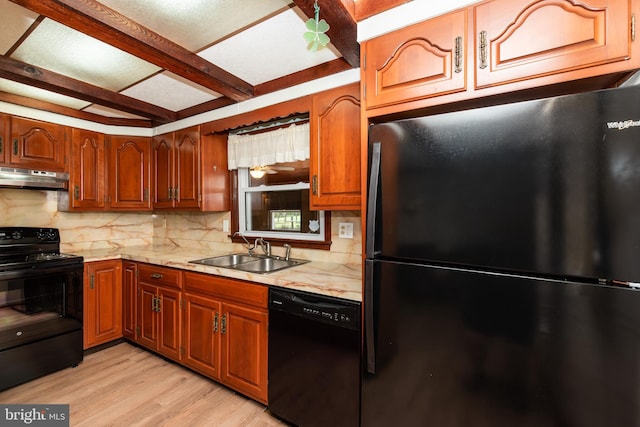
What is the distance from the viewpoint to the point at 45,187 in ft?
8.14

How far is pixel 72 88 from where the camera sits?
2.11m

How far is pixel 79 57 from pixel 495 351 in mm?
2809

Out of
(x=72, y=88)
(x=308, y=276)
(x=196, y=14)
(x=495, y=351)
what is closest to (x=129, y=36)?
(x=196, y=14)

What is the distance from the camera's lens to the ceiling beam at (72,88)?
1.87 m

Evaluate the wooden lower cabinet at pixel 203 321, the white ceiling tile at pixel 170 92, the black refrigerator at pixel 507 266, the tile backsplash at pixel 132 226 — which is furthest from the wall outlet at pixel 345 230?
the white ceiling tile at pixel 170 92

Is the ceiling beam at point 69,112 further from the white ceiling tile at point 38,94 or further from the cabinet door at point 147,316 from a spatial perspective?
the cabinet door at point 147,316

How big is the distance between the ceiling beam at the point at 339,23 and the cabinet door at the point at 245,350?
1620mm

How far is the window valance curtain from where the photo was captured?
87.1 inches

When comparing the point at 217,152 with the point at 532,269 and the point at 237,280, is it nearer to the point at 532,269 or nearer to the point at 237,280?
the point at 237,280

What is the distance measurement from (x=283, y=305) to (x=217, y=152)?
1744 mm

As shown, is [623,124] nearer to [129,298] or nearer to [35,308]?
[129,298]

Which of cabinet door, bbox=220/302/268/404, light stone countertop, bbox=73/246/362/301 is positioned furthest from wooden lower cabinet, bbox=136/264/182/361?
cabinet door, bbox=220/302/268/404

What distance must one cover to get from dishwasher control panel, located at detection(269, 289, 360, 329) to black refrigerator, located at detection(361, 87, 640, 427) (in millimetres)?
155

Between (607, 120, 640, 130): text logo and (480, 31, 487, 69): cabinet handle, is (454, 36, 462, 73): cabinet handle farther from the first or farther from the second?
(607, 120, 640, 130): text logo
